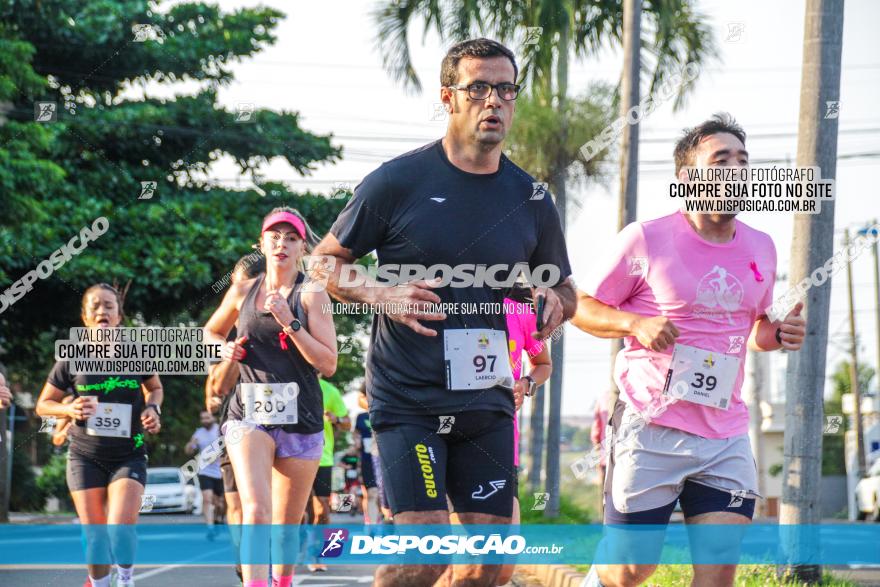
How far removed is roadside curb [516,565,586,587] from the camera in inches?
368

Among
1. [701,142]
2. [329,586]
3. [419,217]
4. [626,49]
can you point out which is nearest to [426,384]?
[419,217]

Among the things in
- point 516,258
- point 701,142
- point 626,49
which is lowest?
point 516,258

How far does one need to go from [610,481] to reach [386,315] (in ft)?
4.11

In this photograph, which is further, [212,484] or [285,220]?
[212,484]

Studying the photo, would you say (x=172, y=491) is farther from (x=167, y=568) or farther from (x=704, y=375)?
(x=704, y=375)

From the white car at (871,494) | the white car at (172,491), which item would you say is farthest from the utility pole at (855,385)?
the white car at (172,491)

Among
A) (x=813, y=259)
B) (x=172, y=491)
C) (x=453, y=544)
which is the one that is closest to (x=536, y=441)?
(x=813, y=259)

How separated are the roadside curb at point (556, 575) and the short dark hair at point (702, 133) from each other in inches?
161

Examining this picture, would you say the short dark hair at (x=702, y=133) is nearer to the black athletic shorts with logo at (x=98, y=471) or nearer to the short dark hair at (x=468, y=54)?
the short dark hair at (x=468, y=54)

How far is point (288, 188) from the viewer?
25.5m

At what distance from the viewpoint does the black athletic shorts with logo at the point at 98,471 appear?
8242 millimetres

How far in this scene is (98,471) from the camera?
8.30 meters

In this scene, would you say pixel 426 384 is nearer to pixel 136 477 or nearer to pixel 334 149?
pixel 136 477

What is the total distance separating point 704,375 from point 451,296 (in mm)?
1154
